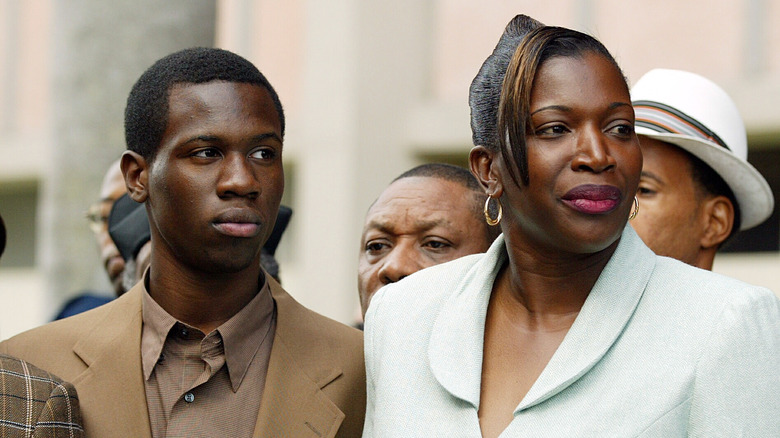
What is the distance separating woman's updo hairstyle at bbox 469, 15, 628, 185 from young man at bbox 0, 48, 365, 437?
2.21 feet

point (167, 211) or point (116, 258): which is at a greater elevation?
point (167, 211)

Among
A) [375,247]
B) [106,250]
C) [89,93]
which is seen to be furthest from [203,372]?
[89,93]

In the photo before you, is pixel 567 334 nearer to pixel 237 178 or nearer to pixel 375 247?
pixel 237 178

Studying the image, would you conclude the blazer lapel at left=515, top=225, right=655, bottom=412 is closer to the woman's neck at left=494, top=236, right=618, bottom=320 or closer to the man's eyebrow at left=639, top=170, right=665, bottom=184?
the woman's neck at left=494, top=236, right=618, bottom=320

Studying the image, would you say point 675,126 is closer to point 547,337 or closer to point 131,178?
point 547,337

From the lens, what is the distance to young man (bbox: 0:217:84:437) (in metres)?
2.77

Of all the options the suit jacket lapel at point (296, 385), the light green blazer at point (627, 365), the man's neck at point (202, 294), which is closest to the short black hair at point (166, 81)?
the man's neck at point (202, 294)

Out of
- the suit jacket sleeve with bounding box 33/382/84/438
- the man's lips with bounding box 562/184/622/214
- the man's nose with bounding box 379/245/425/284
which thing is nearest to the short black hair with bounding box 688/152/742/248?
the man's nose with bounding box 379/245/425/284

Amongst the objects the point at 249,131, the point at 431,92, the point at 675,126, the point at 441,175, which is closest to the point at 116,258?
the point at 441,175

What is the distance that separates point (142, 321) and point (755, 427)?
1777 mm

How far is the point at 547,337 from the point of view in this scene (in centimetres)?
276

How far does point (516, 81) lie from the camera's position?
2.72 m

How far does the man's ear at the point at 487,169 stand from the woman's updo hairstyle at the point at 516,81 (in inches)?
1.0

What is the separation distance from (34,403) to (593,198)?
58.2 inches
